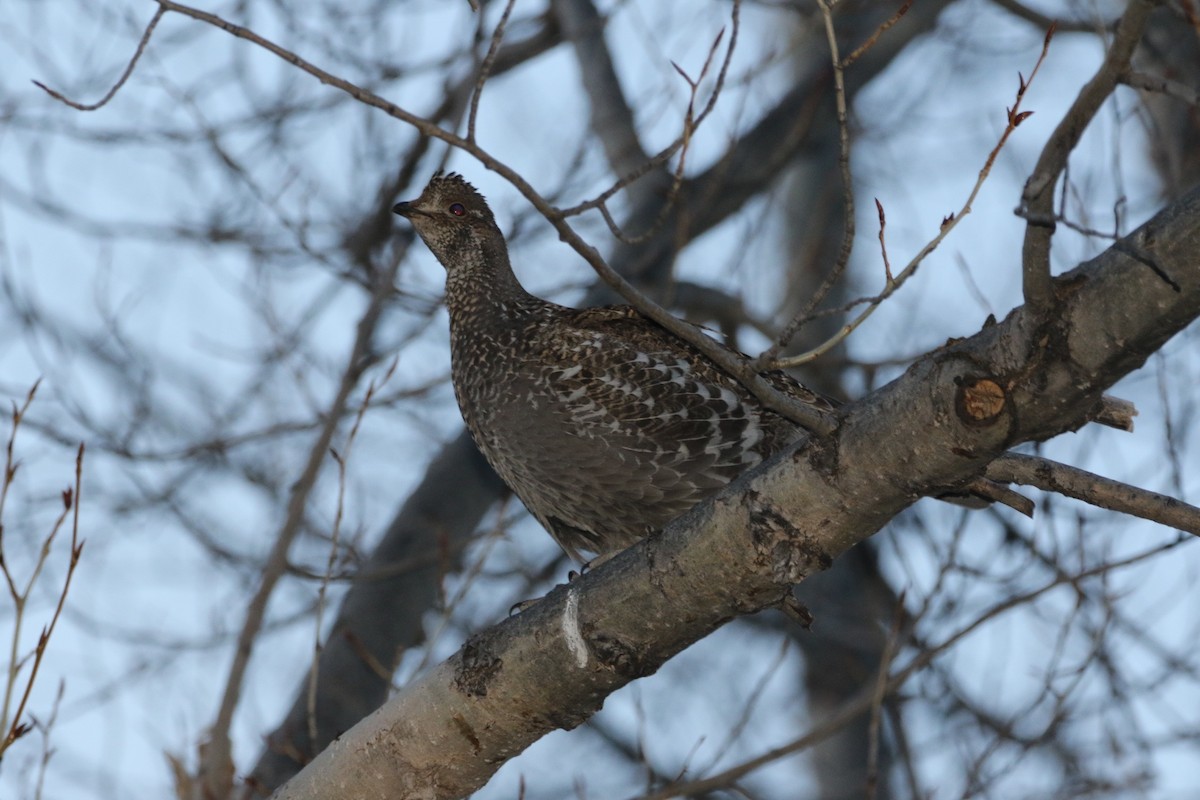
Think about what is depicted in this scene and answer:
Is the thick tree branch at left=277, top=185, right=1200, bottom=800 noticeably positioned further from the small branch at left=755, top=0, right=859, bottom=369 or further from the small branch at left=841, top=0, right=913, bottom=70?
the small branch at left=841, top=0, right=913, bottom=70

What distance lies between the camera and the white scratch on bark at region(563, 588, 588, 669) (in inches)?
131

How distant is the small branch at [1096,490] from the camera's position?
2771mm

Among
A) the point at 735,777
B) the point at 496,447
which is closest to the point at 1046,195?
the point at 496,447

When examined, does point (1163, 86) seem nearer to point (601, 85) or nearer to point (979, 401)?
point (979, 401)

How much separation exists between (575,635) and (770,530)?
61cm

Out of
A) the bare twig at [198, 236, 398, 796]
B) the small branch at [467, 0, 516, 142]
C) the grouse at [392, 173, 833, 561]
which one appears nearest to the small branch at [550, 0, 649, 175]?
the bare twig at [198, 236, 398, 796]

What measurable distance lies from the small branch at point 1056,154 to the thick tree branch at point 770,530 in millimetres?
91

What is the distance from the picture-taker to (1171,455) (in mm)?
5355

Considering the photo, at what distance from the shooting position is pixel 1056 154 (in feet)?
7.67

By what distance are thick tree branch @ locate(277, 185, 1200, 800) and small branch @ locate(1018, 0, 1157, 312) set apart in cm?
A: 9

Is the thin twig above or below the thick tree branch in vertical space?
above

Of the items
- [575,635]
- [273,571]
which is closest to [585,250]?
[575,635]

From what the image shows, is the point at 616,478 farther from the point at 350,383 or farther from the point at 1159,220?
the point at 1159,220

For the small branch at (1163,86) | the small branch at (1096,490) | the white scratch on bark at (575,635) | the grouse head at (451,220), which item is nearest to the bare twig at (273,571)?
the grouse head at (451,220)
